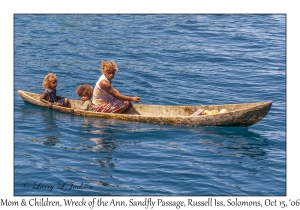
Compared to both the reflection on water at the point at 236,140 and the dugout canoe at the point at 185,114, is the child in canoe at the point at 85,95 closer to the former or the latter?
the dugout canoe at the point at 185,114

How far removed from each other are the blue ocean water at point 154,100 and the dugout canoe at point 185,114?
0.16 meters

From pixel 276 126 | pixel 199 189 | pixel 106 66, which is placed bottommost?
pixel 199 189

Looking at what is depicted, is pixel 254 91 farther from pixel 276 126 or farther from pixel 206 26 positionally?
pixel 206 26

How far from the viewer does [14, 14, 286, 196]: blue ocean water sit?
1157cm

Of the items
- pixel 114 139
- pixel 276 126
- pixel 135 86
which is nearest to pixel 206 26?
pixel 135 86

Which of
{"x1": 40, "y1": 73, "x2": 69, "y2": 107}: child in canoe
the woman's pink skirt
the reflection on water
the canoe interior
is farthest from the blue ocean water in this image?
the canoe interior

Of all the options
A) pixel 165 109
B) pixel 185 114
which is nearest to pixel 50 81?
pixel 165 109

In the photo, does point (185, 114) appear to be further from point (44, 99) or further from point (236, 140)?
point (44, 99)

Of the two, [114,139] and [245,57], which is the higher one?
[245,57]

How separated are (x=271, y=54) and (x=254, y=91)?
3.94 m

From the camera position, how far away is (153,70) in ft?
64.7

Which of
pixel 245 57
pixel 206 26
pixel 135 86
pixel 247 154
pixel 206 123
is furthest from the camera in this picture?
pixel 206 26

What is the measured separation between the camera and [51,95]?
15.8m

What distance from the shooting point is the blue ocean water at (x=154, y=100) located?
11570 mm
